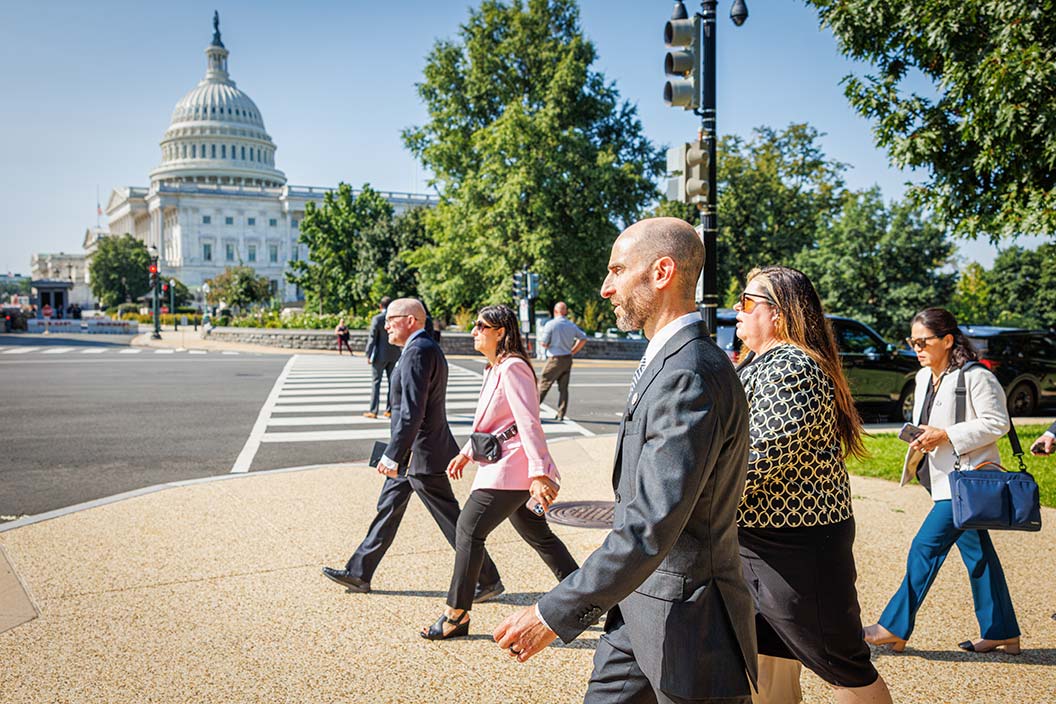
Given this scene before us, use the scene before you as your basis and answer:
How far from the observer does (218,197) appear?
434 feet

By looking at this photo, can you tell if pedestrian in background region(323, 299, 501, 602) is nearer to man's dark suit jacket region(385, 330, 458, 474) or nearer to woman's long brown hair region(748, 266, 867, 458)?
man's dark suit jacket region(385, 330, 458, 474)

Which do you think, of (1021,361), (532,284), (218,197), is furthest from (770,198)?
(218,197)

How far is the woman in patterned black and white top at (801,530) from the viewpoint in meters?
2.87

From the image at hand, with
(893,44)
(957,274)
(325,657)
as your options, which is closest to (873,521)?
(325,657)

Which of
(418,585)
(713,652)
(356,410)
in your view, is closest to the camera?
(713,652)

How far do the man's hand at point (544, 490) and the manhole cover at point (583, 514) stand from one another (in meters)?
Result: 2.66

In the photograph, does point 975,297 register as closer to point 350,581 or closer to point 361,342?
point 361,342

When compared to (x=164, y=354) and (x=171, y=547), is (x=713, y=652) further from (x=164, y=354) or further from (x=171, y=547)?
(x=164, y=354)

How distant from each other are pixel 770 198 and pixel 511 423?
42.7 metres

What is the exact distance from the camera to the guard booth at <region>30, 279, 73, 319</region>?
99.6 metres

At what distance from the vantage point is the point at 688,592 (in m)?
2.22

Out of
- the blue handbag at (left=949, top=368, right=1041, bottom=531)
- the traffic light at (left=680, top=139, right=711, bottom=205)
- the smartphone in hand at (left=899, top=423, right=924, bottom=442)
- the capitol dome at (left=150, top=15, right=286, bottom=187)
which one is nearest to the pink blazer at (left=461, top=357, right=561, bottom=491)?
the smartphone in hand at (left=899, top=423, right=924, bottom=442)

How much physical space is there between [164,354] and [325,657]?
30552 mm

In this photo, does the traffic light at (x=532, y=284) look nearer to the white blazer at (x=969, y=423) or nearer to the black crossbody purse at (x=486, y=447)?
the black crossbody purse at (x=486, y=447)
